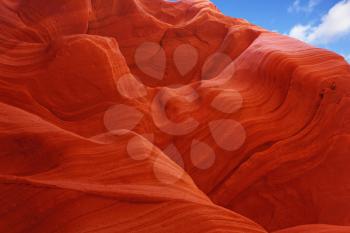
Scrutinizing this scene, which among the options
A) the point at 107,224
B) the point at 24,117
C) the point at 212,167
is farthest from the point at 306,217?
the point at 24,117

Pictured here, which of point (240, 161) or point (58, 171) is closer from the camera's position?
point (58, 171)

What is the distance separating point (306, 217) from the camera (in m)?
3.85

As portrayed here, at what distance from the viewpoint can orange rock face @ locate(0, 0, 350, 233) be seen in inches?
94.7

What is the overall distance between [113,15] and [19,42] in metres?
3.32

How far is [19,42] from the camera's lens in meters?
5.13

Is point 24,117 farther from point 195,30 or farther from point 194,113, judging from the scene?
point 195,30

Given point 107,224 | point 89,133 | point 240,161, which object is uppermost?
point 107,224

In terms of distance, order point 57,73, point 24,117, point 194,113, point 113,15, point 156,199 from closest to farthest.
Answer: point 156,199 → point 24,117 → point 57,73 → point 194,113 → point 113,15

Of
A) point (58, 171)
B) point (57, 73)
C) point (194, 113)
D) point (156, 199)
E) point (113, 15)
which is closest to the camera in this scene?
point (156, 199)

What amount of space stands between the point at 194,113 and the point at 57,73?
2227 millimetres

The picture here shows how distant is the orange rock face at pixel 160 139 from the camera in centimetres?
240

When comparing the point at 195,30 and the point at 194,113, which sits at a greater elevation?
the point at 195,30

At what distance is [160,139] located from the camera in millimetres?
4656

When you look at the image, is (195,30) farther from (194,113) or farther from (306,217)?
(306,217)
